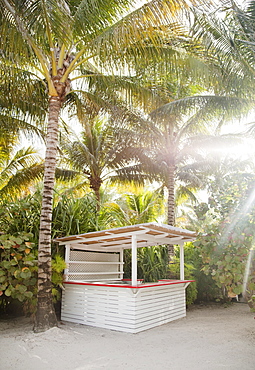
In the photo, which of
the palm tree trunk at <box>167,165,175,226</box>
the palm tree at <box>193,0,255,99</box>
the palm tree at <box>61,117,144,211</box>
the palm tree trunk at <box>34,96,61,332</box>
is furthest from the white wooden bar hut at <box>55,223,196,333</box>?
the palm tree at <box>61,117,144,211</box>

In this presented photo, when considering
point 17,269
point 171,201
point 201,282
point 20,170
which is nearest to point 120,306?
point 17,269

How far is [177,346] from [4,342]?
A: 10.7 ft

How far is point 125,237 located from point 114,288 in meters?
1.31

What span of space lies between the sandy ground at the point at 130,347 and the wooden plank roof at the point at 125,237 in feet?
6.61

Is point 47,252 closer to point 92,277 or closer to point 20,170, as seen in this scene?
point 92,277

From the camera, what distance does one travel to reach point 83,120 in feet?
34.2

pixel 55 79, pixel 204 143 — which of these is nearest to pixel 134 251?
pixel 55 79

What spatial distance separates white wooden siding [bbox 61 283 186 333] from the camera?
6785 millimetres

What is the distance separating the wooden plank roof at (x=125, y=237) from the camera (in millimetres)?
7032

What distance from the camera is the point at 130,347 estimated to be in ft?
18.7

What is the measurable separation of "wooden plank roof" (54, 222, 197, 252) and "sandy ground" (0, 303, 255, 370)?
6.61 feet

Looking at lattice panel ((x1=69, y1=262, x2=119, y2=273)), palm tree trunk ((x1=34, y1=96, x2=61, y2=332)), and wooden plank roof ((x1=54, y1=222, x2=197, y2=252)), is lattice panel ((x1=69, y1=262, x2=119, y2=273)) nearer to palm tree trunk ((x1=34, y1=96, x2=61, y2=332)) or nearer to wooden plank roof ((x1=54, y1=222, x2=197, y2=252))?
wooden plank roof ((x1=54, y1=222, x2=197, y2=252))

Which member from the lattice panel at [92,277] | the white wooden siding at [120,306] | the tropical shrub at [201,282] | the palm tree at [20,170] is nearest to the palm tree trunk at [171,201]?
the tropical shrub at [201,282]

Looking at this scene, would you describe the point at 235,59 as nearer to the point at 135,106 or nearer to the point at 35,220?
the point at 135,106
